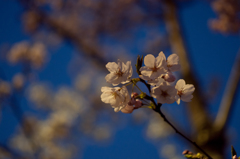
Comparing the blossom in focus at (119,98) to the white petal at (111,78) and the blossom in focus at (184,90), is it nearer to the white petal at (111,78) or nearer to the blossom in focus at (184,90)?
the white petal at (111,78)

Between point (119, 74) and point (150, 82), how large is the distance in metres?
0.17

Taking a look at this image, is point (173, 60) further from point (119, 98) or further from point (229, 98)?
point (229, 98)

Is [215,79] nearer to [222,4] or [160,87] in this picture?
[222,4]

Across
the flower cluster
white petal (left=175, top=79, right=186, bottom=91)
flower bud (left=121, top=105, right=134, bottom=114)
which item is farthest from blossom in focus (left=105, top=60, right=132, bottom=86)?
white petal (left=175, top=79, right=186, bottom=91)

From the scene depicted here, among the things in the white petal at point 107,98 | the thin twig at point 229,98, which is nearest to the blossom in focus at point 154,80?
the white petal at point 107,98

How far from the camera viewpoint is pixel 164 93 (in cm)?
71

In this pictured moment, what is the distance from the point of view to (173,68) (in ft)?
2.75

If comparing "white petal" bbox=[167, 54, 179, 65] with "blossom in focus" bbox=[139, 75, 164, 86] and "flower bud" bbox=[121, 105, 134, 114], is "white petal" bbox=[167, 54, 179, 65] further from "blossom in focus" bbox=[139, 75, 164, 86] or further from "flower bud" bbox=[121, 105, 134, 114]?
"flower bud" bbox=[121, 105, 134, 114]

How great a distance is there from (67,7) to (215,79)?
199 inches

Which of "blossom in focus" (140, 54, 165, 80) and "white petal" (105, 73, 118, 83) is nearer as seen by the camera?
"blossom in focus" (140, 54, 165, 80)

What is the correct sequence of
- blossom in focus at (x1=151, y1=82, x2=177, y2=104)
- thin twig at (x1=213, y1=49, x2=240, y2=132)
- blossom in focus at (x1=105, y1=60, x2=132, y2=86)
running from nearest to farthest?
blossom in focus at (x1=151, y1=82, x2=177, y2=104), blossom in focus at (x1=105, y1=60, x2=132, y2=86), thin twig at (x1=213, y1=49, x2=240, y2=132)

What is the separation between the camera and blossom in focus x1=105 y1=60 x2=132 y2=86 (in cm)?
80

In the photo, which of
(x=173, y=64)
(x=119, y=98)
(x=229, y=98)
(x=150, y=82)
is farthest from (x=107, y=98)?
(x=229, y=98)

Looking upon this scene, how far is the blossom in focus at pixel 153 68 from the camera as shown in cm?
71
